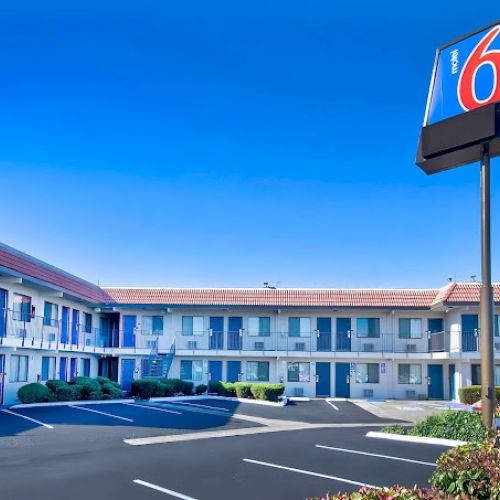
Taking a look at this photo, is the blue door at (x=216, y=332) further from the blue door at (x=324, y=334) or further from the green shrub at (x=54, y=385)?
the green shrub at (x=54, y=385)

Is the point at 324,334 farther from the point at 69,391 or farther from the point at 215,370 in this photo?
the point at 69,391

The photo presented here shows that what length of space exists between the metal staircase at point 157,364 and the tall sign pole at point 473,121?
1145 inches

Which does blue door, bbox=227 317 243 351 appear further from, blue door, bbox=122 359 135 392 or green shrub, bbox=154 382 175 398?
green shrub, bbox=154 382 175 398

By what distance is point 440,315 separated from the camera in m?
38.2

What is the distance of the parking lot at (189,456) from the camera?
421 inches

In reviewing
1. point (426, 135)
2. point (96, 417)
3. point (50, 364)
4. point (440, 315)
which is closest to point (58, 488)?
point (426, 135)

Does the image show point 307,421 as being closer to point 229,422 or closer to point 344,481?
point 229,422

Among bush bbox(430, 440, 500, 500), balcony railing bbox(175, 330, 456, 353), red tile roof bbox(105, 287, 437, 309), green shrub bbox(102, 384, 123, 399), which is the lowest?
green shrub bbox(102, 384, 123, 399)

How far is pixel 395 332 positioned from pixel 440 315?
2756 mm

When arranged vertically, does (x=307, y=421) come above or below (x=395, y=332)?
below

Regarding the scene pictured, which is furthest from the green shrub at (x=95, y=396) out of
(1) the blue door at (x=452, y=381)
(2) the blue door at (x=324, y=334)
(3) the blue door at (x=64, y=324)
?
(1) the blue door at (x=452, y=381)

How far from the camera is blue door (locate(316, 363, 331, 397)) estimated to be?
38188 millimetres

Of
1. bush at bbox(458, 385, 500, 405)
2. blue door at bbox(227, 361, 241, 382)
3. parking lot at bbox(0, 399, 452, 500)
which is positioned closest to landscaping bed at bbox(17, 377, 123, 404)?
parking lot at bbox(0, 399, 452, 500)

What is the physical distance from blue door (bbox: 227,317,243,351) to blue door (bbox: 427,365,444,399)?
1103 cm
